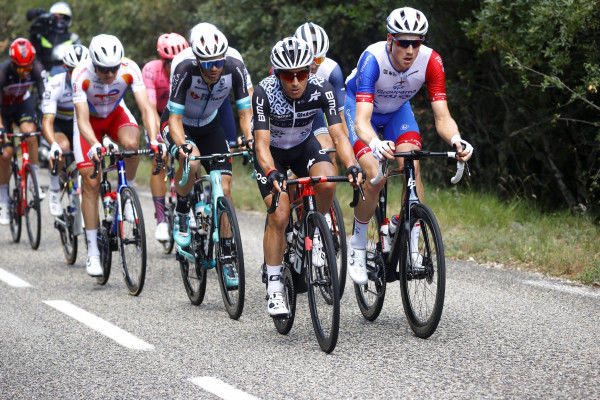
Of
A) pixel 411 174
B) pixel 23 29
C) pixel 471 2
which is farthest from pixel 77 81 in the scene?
pixel 23 29

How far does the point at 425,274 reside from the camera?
5.98 metres

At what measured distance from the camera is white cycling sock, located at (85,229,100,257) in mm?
8499

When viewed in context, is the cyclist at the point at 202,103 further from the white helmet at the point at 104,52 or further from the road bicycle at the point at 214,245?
the white helmet at the point at 104,52

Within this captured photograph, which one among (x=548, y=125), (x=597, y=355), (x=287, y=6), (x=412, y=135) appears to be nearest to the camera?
(x=597, y=355)

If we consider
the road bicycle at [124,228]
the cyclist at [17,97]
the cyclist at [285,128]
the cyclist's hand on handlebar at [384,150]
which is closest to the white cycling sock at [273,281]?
the cyclist at [285,128]

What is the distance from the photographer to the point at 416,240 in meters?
6.08

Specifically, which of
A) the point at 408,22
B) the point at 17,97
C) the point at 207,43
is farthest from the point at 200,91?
the point at 17,97

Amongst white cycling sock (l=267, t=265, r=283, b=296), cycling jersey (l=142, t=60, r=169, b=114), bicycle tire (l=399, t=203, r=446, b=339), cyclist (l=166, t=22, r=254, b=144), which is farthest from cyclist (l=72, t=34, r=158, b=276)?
bicycle tire (l=399, t=203, r=446, b=339)

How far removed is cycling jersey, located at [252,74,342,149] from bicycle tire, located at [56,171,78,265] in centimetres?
384

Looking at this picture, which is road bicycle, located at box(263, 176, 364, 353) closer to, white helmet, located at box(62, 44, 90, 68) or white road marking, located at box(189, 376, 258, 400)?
white road marking, located at box(189, 376, 258, 400)

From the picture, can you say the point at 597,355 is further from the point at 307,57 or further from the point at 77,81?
the point at 77,81

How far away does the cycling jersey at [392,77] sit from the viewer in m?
6.73

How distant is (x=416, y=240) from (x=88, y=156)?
362 cm

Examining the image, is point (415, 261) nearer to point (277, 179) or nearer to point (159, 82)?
point (277, 179)
